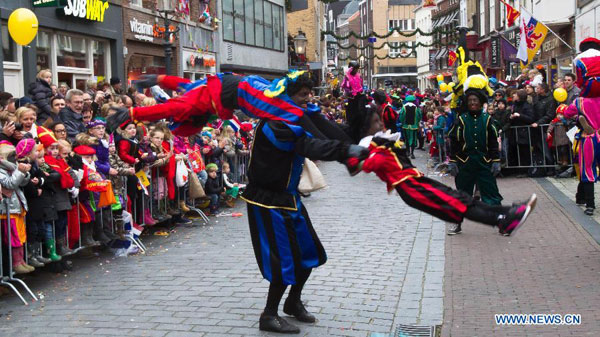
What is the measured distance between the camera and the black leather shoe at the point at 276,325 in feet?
18.7

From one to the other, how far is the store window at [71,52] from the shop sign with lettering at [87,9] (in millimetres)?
661

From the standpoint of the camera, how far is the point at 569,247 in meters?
8.70

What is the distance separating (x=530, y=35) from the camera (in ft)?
67.8

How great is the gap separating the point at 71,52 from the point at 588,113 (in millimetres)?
12542

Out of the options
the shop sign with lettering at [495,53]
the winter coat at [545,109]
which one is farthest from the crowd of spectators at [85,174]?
the shop sign with lettering at [495,53]

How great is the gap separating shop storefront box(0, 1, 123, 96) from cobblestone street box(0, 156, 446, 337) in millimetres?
7146

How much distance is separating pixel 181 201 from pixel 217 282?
13.2 ft

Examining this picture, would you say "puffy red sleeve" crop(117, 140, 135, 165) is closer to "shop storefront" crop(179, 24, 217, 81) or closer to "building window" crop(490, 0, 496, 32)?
"shop storefront" crop(179, 24, 217, 81)

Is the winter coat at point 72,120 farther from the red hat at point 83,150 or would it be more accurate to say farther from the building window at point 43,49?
the building window at point 43,49

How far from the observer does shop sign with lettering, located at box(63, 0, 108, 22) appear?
670 inches

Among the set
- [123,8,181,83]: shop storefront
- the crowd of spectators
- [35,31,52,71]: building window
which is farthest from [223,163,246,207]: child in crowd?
[123,8,181,83]: shop storefront

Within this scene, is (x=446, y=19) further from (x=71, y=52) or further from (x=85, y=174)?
(x=85, y=174)

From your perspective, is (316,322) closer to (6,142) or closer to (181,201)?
(6,142)

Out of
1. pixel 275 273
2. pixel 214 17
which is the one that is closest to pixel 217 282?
pixel 275 273
